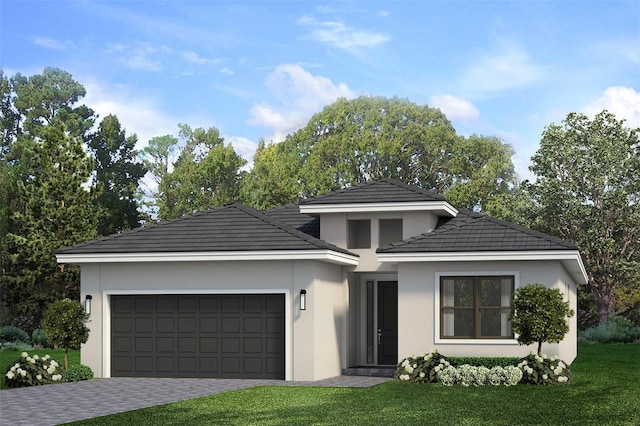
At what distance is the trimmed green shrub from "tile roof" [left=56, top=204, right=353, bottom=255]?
144 inches

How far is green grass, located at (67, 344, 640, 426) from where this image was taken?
1416cm

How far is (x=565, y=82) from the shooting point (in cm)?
3438

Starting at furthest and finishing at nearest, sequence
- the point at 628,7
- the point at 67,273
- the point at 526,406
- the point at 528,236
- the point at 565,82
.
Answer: the point at 67,273
the point at 565,82
the point at 628,7
the point at 528,236
the point at 526,406

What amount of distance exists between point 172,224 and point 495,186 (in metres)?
31.3

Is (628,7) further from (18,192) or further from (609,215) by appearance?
(18,192)

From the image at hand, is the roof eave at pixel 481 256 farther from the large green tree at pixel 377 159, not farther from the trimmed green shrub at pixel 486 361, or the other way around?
the large green tree at pixel 377 159

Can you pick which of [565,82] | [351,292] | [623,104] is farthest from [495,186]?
[351,292]

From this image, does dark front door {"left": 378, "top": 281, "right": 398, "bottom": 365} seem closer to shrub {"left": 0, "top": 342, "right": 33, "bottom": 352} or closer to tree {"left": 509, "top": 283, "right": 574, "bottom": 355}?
tree {"left": 509, "top": 283, "right": 574, "bottom": 355}

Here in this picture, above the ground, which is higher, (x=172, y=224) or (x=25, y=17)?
(x=25, y=17)

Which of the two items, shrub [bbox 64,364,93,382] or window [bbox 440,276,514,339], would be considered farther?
window [bbox 440,276,514,339]

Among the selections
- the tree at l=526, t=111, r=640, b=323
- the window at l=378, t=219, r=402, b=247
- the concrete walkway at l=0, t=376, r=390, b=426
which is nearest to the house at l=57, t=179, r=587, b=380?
the concrete walkway at l=0, t=376, r=390, b=426

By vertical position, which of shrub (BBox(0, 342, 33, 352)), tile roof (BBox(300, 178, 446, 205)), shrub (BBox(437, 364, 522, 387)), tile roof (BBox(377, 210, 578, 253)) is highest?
tile roof (BBox(300, 178, 446, 205))

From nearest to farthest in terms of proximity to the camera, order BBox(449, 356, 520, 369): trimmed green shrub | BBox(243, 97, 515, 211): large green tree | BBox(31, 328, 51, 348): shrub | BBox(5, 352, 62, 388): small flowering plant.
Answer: BBox(5, 352, 62, 388): small flowering plant < BBox(449, 356, 520, 369): trimmed green shrub < BBox(31, 328, 51, 348): shrub < BBox(243, 97, 515, 211): large green tree

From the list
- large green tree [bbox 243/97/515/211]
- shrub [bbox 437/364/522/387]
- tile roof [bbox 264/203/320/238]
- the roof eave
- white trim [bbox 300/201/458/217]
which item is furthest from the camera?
large green tree [bbox 243/97/515/211]
